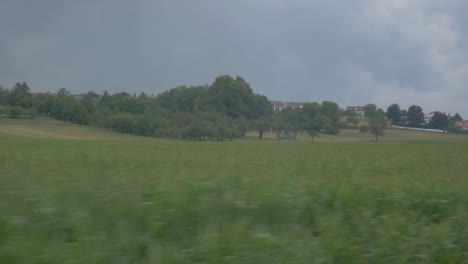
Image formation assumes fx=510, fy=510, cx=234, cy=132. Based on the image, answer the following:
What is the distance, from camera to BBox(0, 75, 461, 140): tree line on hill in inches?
1222

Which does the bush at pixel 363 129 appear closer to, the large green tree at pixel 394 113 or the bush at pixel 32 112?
the large green tree at pixel 394 113

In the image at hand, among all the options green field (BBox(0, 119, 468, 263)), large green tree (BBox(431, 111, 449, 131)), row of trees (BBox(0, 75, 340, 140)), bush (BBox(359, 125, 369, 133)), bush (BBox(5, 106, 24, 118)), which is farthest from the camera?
bush (BBox(359, 125, 369, 133))

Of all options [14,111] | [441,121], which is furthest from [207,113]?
[441,121]

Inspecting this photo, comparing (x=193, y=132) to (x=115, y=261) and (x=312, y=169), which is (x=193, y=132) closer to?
(x=312, y=169)

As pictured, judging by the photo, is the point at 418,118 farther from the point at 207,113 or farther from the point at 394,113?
the point at 207,113

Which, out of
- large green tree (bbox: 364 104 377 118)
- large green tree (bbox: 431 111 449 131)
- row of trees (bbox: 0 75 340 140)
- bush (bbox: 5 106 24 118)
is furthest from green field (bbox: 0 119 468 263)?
large green tree (bbox: 364 104 377 118)

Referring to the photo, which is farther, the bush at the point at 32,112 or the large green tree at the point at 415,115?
the large green tree at the point at 415,115

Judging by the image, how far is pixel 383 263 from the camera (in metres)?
5.55

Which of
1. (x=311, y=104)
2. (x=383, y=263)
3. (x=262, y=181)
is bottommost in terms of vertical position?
(x=383, y=263)

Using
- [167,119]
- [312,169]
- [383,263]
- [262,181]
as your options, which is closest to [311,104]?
[167,119]

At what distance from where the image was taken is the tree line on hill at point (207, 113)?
102ft

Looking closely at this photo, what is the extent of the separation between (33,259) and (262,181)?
14.7 feet

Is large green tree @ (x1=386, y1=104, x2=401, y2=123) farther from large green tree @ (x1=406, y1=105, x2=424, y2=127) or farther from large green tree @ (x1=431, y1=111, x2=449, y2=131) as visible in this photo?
large green tree @ (x1=431, y1=111, x2=449, y2=131)

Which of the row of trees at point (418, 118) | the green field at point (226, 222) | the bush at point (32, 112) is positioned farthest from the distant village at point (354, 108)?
the green field at point (226, 222)
